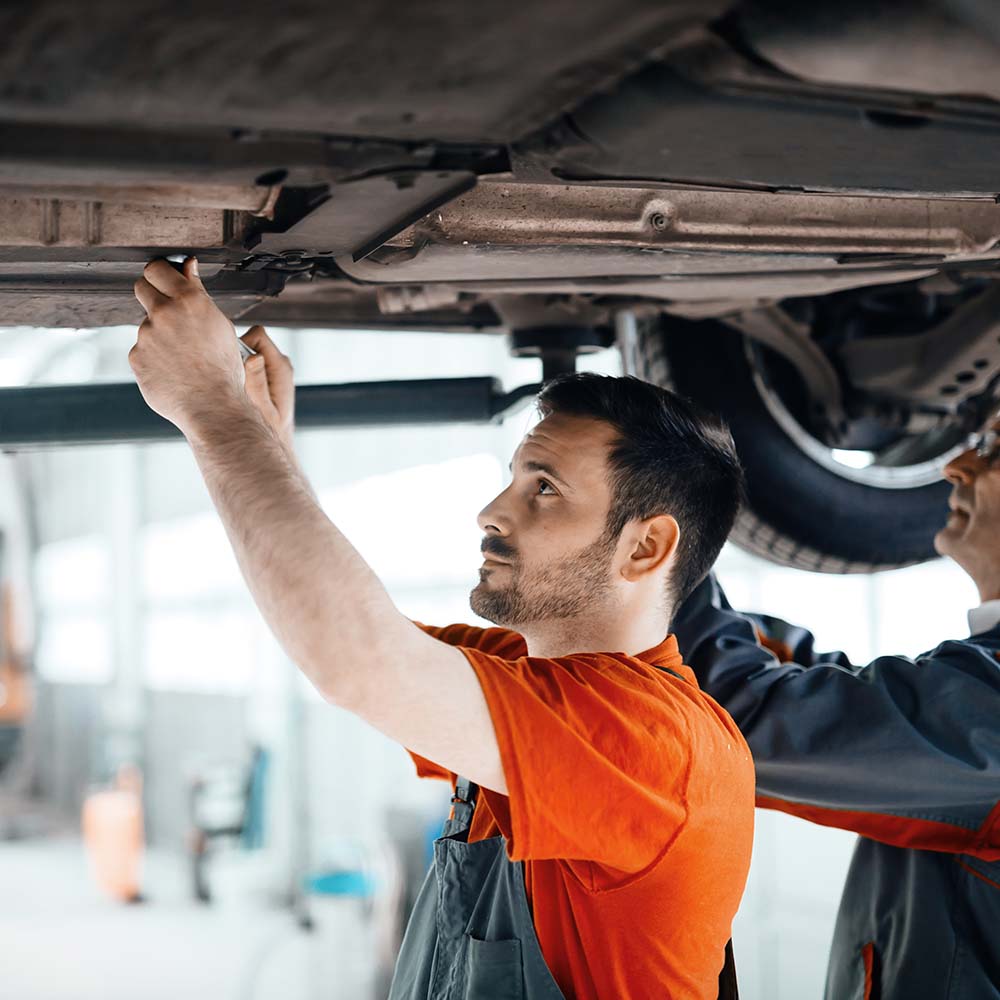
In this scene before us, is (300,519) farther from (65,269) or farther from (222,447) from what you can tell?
(65,269)

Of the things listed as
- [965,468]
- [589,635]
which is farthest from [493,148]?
[965,468]

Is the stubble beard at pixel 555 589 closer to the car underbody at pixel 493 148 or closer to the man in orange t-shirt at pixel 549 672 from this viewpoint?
the man in orange t-shirt at pixel 549 672

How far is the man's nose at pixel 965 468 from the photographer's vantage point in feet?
5.01

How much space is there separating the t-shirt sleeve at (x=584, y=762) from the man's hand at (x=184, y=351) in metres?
0.32

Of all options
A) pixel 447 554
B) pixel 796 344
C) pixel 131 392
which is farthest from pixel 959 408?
pixel 447 554

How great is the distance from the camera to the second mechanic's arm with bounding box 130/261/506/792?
35.7 inches

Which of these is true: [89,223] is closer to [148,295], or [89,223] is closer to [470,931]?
[148,295]

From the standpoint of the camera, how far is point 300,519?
942mm

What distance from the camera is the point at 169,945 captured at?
5652 mm

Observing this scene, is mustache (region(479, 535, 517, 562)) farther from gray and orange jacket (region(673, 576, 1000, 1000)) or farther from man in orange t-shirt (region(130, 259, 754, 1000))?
gray and orange jacket (region(673, 576, 1000, 1000))

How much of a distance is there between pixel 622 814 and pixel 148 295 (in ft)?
2.01

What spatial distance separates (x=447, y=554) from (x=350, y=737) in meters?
1.35

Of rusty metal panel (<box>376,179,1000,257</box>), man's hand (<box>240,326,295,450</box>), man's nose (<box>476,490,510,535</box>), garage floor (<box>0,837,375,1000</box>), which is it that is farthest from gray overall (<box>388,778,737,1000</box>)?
garage floor (<box>0,837,375,1000</box>)

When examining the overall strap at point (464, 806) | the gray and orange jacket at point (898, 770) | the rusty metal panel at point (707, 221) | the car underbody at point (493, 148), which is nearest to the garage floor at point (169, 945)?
the gray and orange jacket at point (898, 770)
